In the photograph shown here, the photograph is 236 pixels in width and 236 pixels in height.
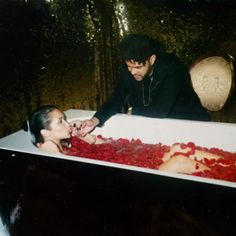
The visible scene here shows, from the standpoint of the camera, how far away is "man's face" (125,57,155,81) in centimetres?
225

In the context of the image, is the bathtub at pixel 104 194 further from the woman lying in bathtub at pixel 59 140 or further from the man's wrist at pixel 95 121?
the man's wrist at pixel 95 121

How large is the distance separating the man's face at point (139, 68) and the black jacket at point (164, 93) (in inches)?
2.4

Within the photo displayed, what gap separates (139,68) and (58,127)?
26.6 inches

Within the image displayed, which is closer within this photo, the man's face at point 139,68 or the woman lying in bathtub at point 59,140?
the woman lying in bathtub at point 59,140

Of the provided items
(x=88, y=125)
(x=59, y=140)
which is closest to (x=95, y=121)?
(x=88, y=125)

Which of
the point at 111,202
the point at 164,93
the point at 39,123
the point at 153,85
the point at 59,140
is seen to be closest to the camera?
the point at 111,202

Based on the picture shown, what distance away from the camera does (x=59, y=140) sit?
2211mm

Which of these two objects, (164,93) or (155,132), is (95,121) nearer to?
(155,132)

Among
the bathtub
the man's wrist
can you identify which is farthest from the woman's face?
the man's wrist

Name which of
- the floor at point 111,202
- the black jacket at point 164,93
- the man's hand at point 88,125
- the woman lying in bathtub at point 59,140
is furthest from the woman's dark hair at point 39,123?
the black jacket at point 164,93

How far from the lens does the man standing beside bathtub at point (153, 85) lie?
225 cm

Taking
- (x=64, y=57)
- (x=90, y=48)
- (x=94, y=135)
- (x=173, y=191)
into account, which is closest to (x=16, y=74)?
(x=64, y=57)

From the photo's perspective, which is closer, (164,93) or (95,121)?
(164,93)

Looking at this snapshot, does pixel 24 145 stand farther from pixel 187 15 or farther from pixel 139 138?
pixel 187 15
